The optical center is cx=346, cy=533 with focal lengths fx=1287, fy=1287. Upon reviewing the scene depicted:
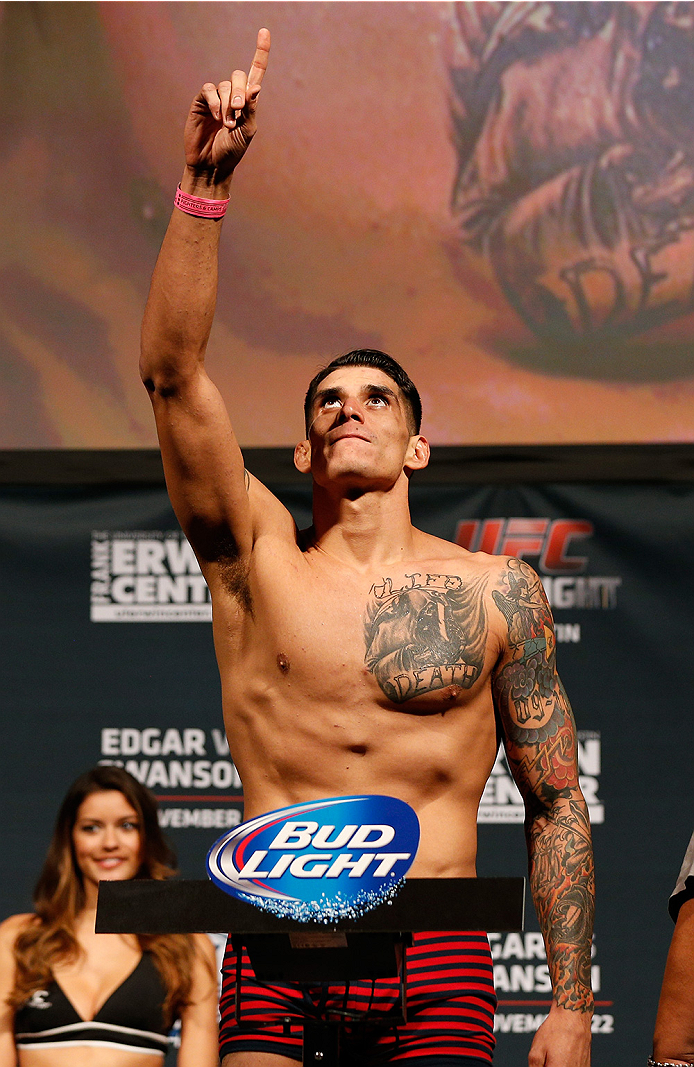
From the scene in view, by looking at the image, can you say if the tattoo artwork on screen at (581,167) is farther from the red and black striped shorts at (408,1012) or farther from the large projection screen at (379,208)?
the red and black striped shorts at (408,1012)

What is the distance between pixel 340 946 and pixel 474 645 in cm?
83

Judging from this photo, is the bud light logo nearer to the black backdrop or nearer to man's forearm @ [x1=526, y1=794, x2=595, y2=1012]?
man's forearm @ [x1=526, y1=794, x2=595, y2=1012]

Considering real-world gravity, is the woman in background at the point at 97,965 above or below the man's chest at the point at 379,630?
below

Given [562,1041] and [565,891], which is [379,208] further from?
[562,1041]

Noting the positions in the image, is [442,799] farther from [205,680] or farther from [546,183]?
[546,183]

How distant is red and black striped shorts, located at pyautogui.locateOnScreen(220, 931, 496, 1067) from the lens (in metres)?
2.06

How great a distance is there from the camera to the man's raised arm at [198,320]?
6.93 feet

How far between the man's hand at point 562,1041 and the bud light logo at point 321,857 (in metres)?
0.71

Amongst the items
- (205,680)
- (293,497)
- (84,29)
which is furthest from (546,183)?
(205,680)

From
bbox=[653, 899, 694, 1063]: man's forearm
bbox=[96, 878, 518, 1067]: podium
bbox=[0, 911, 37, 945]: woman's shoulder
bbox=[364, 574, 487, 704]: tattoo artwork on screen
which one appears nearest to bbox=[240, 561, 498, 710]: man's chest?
bbox=[364, 574, 487, 704]: tattoo artwork on screen

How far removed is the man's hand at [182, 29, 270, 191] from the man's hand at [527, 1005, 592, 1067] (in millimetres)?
1519

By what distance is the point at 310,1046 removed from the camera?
5.88ft

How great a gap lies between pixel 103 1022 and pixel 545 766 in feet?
5.19

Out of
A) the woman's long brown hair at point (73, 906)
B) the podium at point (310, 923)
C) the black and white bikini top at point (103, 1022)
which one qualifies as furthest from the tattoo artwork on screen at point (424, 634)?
the black and white bikini top at point (103, 1022)
